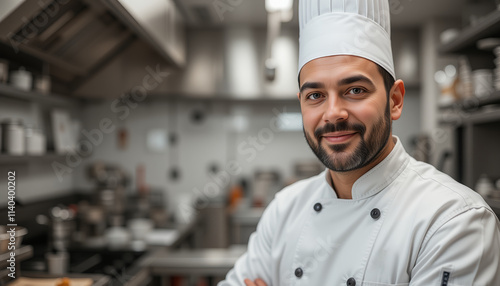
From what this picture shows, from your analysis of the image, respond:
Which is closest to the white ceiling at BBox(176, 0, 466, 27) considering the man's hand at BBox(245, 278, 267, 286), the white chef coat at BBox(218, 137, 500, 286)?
the white chef coat at BBox(218, 137, 500, 286)

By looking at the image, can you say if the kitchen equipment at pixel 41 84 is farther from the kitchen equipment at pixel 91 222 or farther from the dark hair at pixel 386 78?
the dark hair at pixel 386 78

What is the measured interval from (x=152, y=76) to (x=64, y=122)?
2.76 ft

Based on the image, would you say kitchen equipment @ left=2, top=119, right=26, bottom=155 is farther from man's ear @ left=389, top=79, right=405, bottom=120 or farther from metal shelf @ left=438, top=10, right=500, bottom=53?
metal shelf @ left=438, top=10, right=500, bottom=53

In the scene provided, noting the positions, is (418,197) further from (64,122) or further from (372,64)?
(64,122)

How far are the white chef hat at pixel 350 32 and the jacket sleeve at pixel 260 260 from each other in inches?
21.1

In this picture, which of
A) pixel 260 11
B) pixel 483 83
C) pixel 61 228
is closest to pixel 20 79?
pixel 61 228

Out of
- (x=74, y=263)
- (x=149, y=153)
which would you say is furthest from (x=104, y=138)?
(x=74, y=263)

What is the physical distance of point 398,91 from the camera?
3.77ft

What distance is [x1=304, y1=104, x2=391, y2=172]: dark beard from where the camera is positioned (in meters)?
1.04
